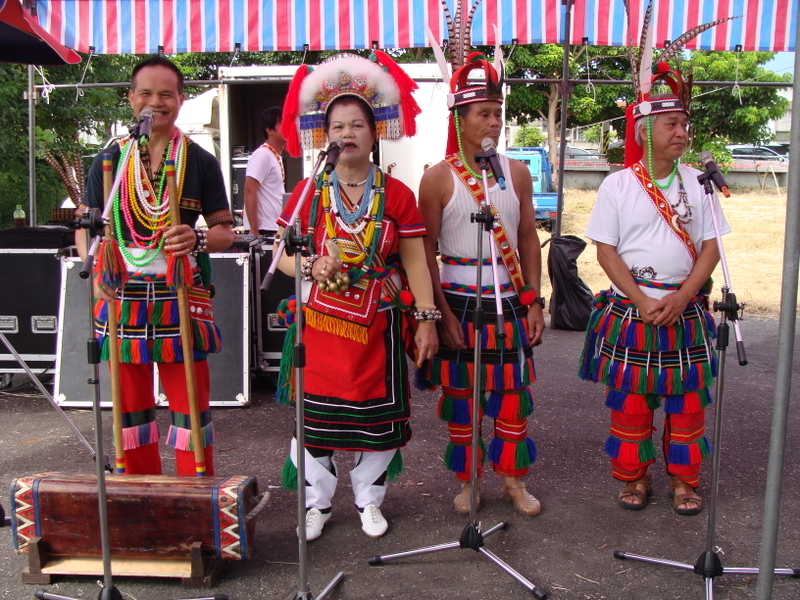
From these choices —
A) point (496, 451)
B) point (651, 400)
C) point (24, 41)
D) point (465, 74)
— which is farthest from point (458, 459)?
point (24, 41)

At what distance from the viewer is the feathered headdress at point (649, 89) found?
3.35 metres

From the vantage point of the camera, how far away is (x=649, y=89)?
11.5ft

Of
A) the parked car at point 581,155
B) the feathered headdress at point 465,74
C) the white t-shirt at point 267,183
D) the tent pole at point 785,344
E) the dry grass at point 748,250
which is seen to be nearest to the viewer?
the tent pole at point 785,344

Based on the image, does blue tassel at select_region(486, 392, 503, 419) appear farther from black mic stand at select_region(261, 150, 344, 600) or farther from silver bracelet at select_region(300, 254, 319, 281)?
black mic stand at select_region(261, 150, 344, 600)

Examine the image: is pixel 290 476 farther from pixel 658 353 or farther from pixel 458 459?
pixel 658 353

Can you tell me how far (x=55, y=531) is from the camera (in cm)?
285

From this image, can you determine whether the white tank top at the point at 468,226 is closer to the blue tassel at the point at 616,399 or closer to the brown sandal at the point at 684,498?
the blue tassel at the point at 616,399

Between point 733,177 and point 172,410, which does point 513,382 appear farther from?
point 733,177

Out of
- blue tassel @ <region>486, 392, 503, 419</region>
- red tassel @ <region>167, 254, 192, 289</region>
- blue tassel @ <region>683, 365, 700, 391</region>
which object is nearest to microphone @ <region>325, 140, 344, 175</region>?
red tassel @ <region>167, 254, 192, 289</region>

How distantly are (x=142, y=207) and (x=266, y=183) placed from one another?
3.13 metres

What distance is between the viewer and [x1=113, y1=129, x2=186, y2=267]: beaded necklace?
299cm

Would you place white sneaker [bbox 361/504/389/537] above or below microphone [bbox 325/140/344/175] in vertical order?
below

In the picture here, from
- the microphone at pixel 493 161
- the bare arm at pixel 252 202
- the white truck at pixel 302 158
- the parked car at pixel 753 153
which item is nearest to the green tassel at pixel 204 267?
the microphone at pixel 493 161

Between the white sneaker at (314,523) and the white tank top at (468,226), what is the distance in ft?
3.74
